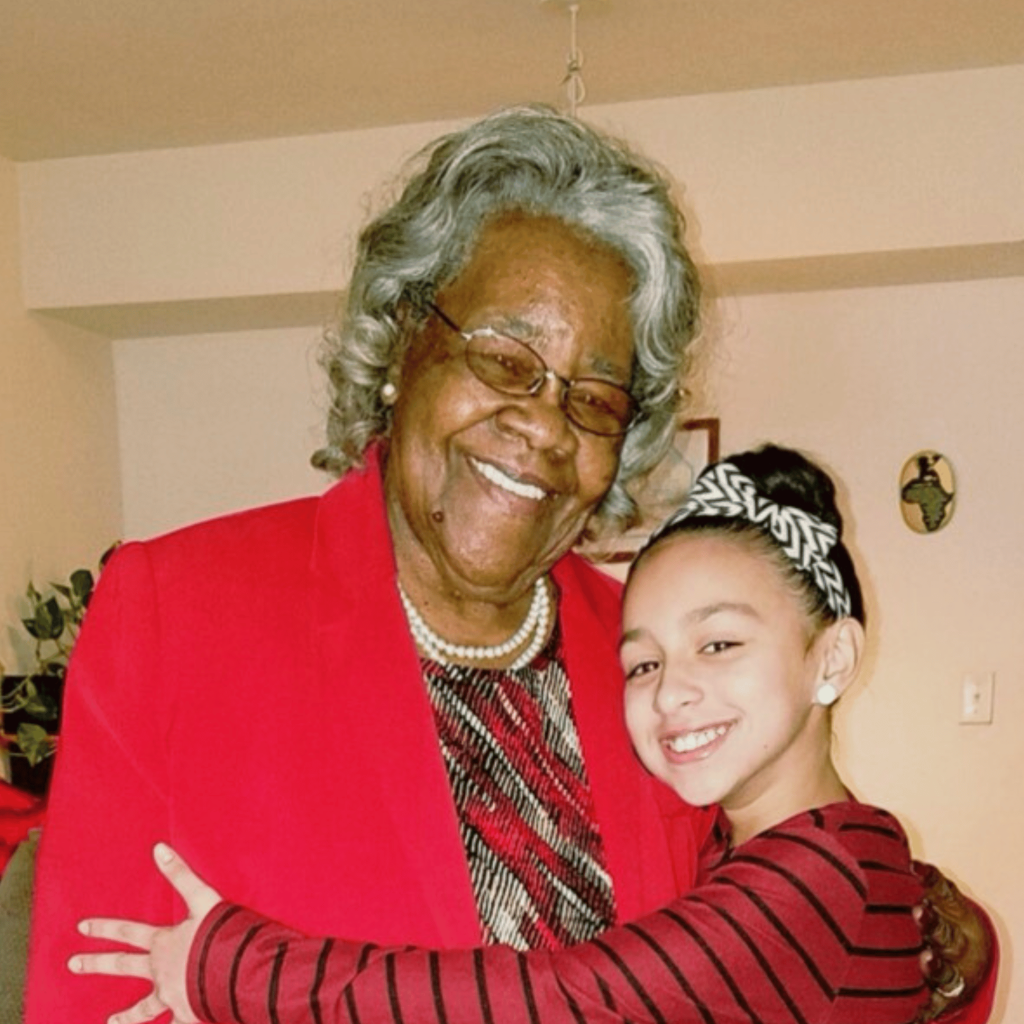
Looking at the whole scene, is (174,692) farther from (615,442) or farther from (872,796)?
(872,796)

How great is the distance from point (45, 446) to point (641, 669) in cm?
272

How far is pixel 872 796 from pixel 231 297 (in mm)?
2411

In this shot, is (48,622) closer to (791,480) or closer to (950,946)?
(791,480)

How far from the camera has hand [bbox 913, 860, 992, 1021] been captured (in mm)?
1266

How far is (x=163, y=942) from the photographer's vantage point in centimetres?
99

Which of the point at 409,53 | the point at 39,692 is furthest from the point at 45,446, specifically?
the point at 409,53

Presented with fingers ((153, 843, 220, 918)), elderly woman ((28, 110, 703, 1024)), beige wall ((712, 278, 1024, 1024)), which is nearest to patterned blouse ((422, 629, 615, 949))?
elderly woman ((28, 110, 703, 1024))

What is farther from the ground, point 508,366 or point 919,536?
point 919,536

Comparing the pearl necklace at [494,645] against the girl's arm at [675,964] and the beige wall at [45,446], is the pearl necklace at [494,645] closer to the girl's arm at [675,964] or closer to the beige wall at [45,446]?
the girl's arm at [675,964]

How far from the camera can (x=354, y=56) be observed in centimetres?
272

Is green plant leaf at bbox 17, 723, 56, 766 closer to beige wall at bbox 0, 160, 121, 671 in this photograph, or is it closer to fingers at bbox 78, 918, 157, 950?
beige wall at bbox 0, 160, 121, 671

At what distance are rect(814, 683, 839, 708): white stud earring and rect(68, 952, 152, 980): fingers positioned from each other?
765mm

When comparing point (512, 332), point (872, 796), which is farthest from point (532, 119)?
point (872, 796)

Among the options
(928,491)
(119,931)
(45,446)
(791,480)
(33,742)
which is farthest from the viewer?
(45,446)
